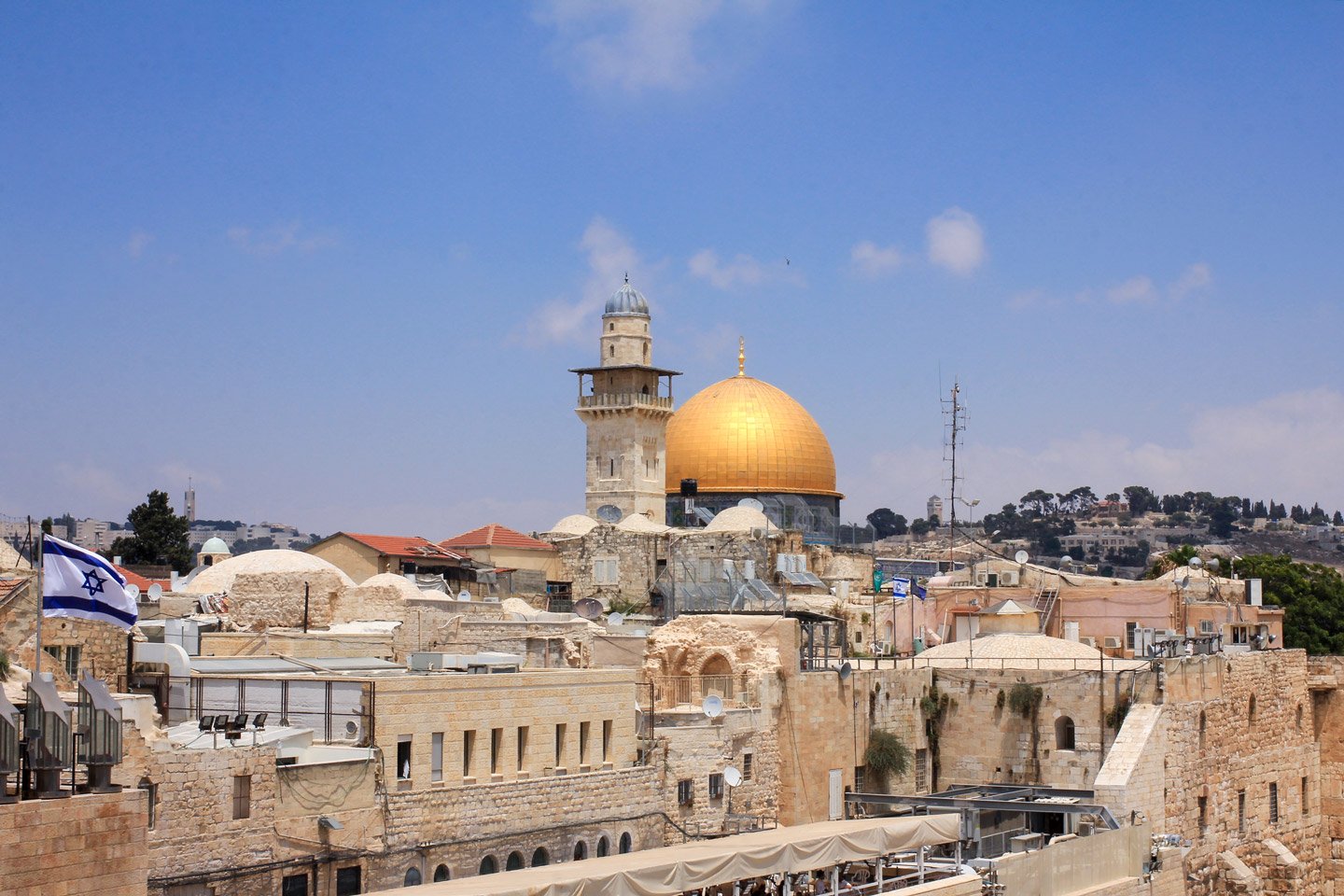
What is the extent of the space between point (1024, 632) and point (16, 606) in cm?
2273

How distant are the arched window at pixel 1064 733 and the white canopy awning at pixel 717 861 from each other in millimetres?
8216

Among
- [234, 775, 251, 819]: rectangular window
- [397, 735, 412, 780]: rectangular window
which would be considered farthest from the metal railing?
[234, 775, 251, 819]: rectangular window

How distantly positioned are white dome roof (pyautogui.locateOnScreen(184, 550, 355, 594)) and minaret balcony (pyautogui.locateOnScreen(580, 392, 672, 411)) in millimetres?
17695

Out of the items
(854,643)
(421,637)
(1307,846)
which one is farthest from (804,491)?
(421,637)

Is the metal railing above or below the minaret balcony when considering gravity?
below

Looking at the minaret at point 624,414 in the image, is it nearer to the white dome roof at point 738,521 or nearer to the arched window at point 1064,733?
the white dome roof at point 738,521

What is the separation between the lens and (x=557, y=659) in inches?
1243

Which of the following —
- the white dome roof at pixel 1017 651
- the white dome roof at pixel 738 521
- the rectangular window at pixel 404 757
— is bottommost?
the rectangular window at pixel 404 757

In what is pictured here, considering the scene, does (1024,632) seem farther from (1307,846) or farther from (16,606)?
(16,606)

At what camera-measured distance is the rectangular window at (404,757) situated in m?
21.6

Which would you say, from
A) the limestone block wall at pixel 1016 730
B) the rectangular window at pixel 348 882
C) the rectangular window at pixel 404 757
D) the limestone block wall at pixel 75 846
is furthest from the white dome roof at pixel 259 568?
the limestone block wall at pixel 75 846

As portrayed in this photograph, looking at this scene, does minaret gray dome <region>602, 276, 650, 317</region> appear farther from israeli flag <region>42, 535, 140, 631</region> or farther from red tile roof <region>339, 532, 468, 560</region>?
israeli flag <region>42, 535, 140, 631</region>

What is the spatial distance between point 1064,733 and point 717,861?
13.4m

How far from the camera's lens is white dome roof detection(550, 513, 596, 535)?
5262 cm
